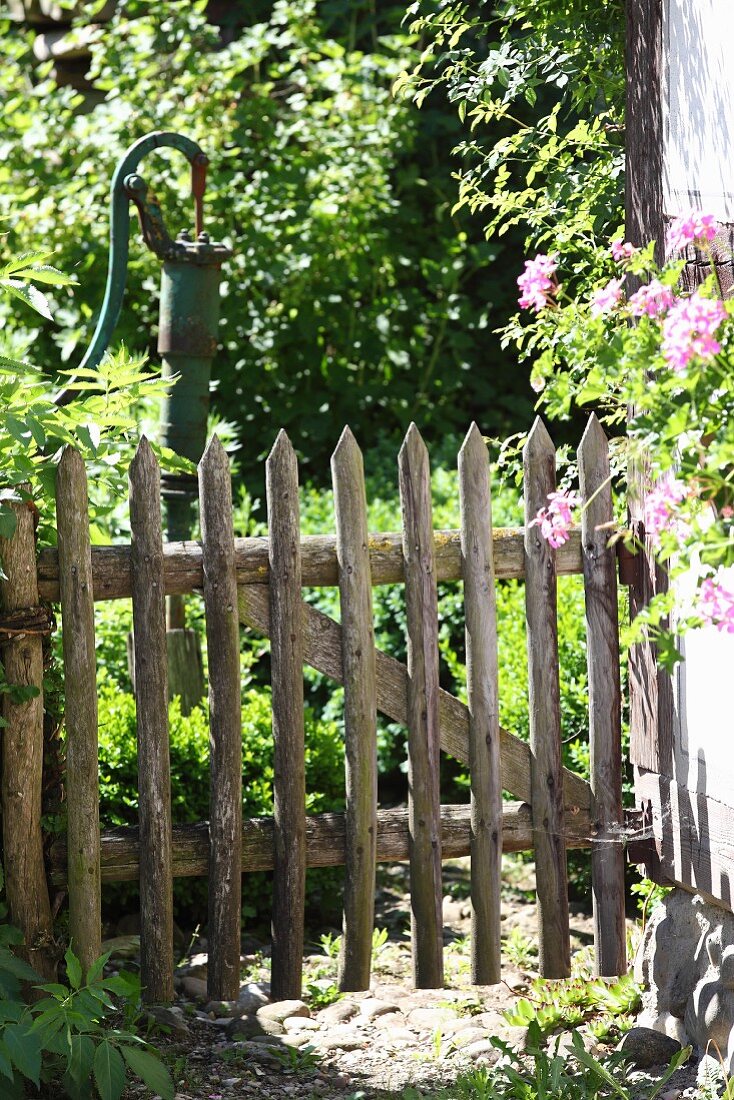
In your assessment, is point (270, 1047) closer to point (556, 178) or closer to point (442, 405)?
point (556, 178)

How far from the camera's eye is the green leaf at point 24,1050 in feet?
8.21

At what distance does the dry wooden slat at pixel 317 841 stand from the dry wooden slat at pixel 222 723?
52 mm

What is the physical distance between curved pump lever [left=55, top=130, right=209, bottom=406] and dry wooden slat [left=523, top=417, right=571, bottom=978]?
1613mm

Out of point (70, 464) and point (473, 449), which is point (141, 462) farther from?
point (473, 449)

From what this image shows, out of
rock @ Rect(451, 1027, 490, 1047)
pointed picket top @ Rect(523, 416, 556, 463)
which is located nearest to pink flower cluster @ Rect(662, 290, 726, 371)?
pointed picket top @ Rect(523, 416, 556, 463)

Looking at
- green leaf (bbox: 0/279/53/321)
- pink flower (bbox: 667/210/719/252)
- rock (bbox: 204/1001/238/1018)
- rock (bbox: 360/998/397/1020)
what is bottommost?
rock (bbox: 360/998/397/1020)

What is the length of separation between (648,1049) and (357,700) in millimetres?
1132

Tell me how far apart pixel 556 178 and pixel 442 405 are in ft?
11.0

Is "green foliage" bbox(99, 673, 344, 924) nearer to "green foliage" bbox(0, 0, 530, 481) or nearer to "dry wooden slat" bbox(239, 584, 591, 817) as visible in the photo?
"dry wooden slat" bbox(239, 584, 591, 817)

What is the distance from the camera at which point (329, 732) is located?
4.25m

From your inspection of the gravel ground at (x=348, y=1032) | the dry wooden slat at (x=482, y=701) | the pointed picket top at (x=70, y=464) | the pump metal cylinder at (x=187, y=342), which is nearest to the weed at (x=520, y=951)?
the gravel ground at (x=348, y=1032)

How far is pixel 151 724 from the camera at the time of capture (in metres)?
3.09

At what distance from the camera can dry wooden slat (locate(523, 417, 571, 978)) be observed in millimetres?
3260

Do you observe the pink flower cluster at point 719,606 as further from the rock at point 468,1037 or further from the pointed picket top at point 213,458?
the rock at point 468,1037
